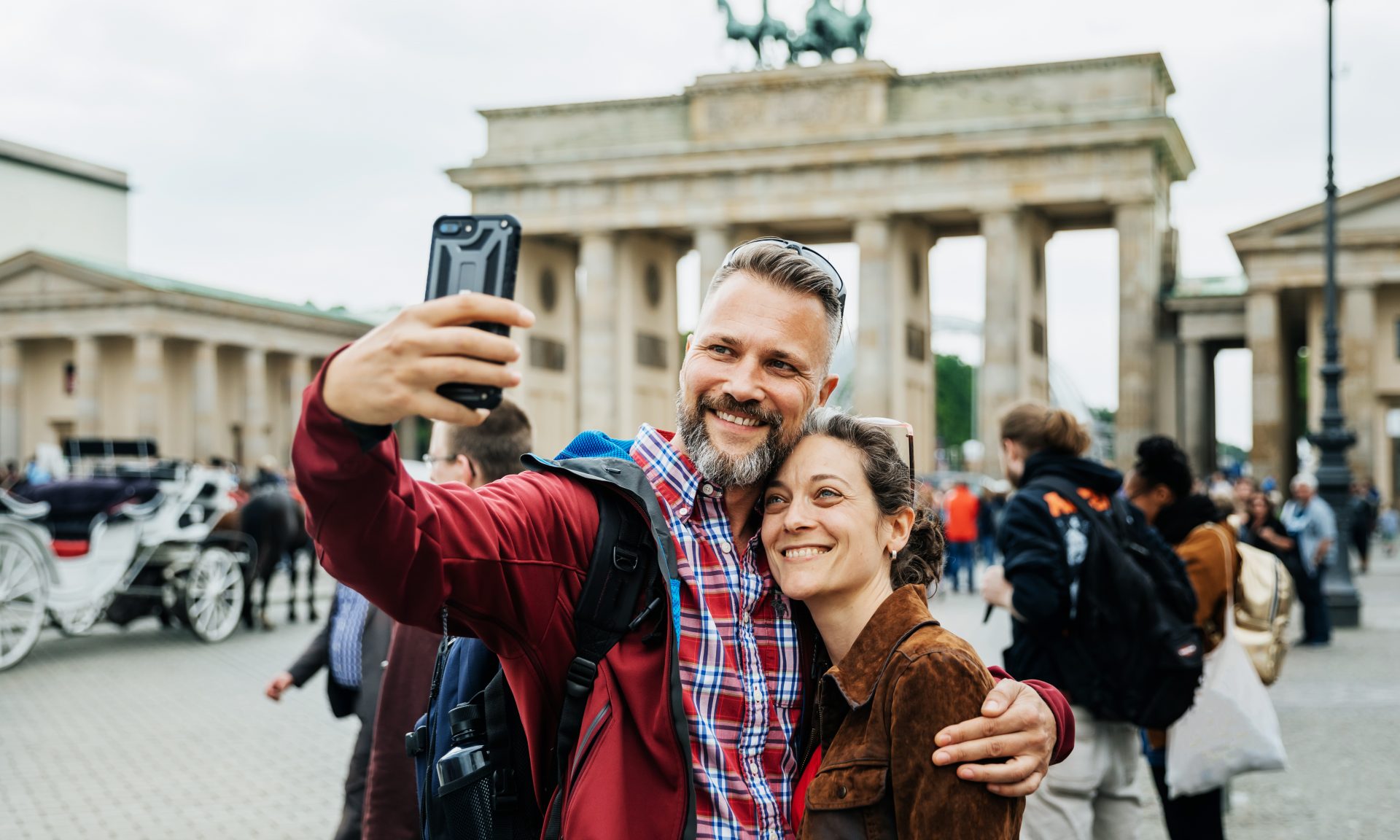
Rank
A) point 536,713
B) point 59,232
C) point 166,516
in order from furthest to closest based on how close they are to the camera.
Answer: point 59,232
point 166,516
point 536,713

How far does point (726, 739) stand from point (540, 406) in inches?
1855

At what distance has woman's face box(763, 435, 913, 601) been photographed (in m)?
2.56

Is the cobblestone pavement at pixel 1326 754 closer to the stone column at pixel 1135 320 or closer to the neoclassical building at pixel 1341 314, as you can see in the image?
the neoclassical building at pixel 1341 314

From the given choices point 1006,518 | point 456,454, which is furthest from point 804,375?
point 1006,518

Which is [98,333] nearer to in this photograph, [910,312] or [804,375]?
[910,312]

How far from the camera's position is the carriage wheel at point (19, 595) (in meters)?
12.3

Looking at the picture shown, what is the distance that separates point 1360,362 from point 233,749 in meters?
35.1

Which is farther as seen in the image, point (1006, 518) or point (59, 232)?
point (59, 232)

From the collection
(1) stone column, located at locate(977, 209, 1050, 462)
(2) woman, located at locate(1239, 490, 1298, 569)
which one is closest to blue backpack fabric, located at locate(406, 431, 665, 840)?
(2) woman, located at locate(1239, 490, 1298, 569)

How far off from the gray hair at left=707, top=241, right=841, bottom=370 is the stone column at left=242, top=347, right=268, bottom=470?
181 feet

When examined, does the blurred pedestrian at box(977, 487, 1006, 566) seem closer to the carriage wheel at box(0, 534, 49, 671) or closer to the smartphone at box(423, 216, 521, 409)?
the carriage wheel at box(0, 534, 49, 671)

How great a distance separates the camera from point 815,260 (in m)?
2.74

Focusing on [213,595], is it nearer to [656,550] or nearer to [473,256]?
[656,550]

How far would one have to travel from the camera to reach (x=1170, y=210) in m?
45.4
